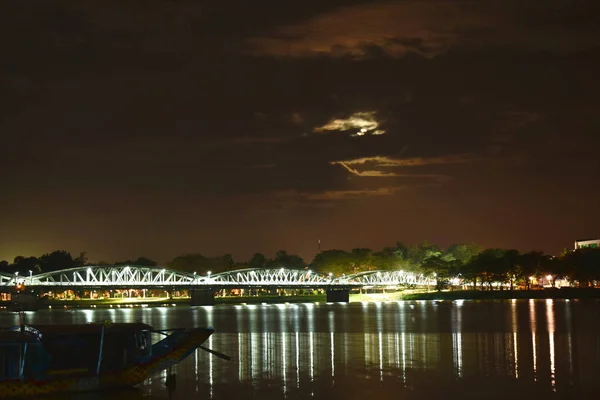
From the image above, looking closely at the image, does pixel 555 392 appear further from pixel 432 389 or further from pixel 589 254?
pixel 589 254

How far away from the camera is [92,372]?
129ft

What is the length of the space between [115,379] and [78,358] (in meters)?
1.87

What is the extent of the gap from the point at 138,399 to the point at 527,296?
542 ft

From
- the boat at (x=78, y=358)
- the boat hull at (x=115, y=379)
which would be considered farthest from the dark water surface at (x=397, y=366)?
the boat at (x=78, y=358)

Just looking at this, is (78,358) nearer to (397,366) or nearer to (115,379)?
(115,379)

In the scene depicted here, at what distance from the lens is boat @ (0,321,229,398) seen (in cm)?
3766

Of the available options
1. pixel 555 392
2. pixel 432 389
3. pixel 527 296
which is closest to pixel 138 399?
pixel 432 389

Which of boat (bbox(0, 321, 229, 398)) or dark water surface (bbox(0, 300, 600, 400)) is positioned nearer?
boat (bbox(0, 321, 229, 398))

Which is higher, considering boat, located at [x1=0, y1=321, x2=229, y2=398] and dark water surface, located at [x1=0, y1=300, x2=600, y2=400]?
boat, located at [x1=0, y1=321, x2=229, y2=398]

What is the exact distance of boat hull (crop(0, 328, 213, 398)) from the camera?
37562mm

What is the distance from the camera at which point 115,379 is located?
39.7 m

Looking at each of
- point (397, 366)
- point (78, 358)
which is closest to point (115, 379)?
point (78, 358)

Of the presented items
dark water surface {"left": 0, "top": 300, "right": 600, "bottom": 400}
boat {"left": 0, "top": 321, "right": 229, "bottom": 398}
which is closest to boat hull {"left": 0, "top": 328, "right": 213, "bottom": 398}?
boat {"left": 0, "top": 321, "right": 229, "bottom": 398}

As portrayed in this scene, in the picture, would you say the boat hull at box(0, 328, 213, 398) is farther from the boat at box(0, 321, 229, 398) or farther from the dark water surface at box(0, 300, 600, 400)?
the dark water surface at box(0, 300, 600, 400)
